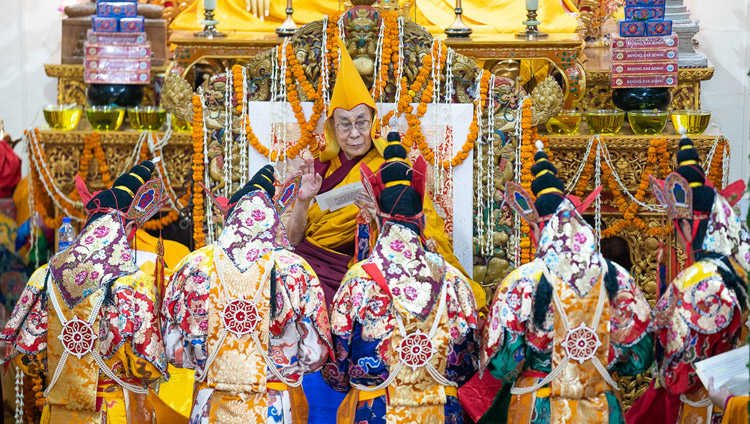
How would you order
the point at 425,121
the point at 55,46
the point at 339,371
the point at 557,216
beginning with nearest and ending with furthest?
1. the point at 557,216
2. the point at 339,371
3. the point at 425,121
4. the point at 55,46

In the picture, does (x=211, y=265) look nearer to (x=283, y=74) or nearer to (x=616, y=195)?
(x=283, y=74)

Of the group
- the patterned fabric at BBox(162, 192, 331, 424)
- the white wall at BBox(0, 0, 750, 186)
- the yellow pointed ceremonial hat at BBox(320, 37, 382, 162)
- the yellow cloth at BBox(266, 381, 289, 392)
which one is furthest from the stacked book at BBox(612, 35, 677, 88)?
the yellow cloth at BBox(266, 381, 289, 392)

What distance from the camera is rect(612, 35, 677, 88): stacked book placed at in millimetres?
6484

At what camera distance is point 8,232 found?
6957mm

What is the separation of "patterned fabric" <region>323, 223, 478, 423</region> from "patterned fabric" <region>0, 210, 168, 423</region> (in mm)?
777

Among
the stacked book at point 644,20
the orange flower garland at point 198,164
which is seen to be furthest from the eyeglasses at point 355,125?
the stacked book at point 644,20

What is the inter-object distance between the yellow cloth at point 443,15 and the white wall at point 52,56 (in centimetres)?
103

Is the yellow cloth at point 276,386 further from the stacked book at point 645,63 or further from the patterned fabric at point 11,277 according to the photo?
the stacked book at point 645,63

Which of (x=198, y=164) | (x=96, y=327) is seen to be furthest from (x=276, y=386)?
(x=198, y=164)

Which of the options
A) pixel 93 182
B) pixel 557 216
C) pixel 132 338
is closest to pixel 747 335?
pixel 557 216

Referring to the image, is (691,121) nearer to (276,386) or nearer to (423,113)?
(423,113)

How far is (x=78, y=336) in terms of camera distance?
4.52 metres

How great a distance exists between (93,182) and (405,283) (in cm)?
283

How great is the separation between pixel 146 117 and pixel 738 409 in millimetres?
3855
